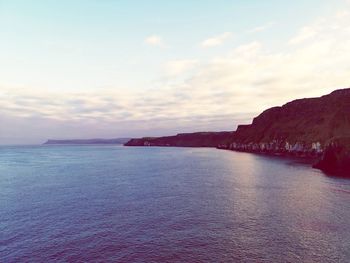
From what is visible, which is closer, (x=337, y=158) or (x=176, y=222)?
(x=176, y=222)

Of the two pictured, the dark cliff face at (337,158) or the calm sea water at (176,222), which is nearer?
the calm sea water at (176,222)

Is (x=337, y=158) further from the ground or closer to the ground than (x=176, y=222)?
further from the ground

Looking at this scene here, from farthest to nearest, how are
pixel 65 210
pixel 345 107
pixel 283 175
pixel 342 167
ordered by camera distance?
1. pixel 345 107
2. pixel 342 167
3. pixel 283 175
4. pixel 65 210

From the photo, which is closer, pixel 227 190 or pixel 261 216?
pixel 261 216

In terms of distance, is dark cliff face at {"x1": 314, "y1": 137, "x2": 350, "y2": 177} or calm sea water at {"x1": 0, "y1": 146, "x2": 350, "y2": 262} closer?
calm sea water at {"x1": 0, "y1": 146, "x2": 350, "y2": 262}

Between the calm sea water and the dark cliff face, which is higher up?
the dark cliff face

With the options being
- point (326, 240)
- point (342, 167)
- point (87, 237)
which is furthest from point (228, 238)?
point (342, 167)

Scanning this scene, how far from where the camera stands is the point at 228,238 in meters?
40.4

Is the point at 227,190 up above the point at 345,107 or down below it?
below

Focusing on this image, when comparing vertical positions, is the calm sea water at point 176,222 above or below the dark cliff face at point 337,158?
below

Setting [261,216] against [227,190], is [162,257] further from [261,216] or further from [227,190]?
[227,190]

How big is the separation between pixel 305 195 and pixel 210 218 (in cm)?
2972

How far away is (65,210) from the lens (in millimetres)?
54875

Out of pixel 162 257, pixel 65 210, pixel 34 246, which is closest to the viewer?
pixel 162 257
